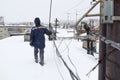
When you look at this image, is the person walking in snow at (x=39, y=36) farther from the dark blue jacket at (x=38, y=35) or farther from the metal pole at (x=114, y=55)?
the metal pole at (x=114, y=55)

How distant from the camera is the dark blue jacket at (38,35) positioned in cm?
714

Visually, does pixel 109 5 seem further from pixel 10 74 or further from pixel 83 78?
pixel 10 74

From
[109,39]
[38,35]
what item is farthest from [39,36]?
[109,39]

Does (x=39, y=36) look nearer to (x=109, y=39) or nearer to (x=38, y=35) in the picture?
(x=38, y=35)

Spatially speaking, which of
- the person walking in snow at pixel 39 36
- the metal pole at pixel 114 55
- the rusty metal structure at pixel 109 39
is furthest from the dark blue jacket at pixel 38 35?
the metal pole at pixel 114 55

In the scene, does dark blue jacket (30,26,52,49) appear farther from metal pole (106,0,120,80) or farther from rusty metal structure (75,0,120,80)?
metal pole (106,0,120,80)

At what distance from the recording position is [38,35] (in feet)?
23.6

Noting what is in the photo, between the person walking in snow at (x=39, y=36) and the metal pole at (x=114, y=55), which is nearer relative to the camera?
the metal pole at (x=114, y=55)

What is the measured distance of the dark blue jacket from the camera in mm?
7141

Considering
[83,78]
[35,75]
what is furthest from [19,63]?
[83,78]

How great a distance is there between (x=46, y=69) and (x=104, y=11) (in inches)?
167

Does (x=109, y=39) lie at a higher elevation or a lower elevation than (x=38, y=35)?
higher

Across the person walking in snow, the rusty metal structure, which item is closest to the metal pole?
the rusty metal structure

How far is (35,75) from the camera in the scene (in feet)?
19.6
